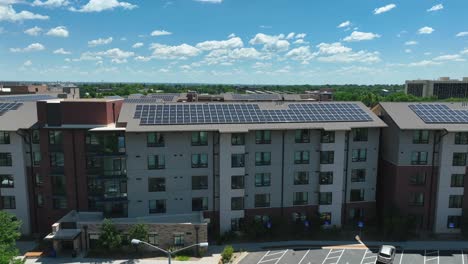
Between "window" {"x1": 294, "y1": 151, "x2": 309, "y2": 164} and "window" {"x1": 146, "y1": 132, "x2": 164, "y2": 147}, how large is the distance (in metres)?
17.5

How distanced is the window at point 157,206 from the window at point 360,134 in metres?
26.7

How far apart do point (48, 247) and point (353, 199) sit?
39439 millimetres

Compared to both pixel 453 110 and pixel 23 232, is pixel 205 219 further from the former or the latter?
pixel 453 110

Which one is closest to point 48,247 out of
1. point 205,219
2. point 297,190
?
point 205,219

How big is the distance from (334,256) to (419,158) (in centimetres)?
1768

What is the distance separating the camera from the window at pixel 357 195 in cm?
4744

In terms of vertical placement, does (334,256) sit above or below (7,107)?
below

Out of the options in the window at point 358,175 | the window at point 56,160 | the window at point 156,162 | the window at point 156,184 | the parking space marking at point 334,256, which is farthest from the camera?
the window at point 358,175

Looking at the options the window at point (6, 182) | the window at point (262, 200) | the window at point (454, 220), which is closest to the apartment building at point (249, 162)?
the window at point (262, 200)

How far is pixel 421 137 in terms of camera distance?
44.7 meters

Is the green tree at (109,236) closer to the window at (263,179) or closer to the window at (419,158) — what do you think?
the window at (263,179)

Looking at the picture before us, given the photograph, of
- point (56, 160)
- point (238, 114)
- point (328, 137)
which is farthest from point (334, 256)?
point (56, 160)

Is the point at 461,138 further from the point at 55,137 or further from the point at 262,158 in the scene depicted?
the point at 55,137

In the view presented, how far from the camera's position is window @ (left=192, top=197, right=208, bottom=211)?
143ft
